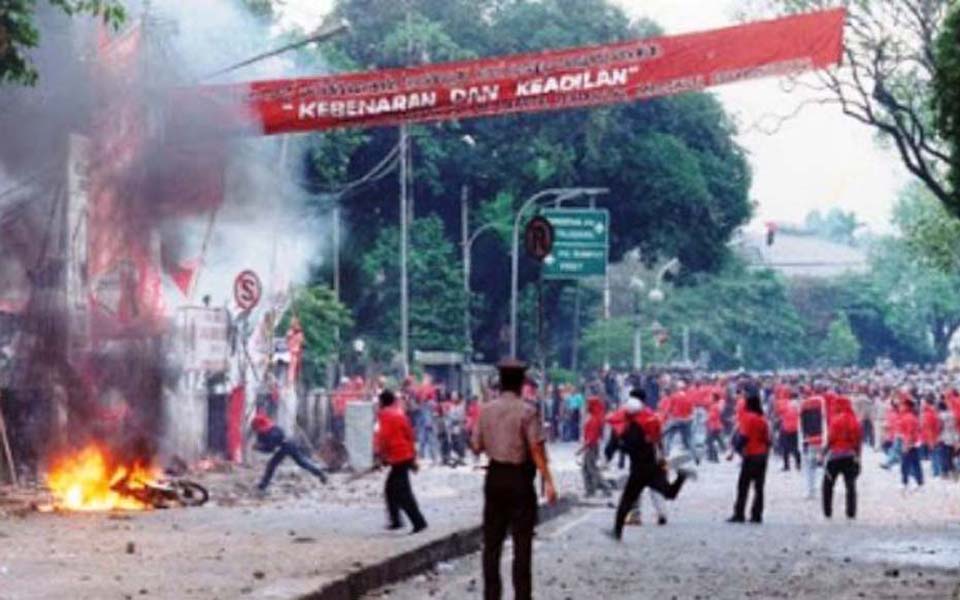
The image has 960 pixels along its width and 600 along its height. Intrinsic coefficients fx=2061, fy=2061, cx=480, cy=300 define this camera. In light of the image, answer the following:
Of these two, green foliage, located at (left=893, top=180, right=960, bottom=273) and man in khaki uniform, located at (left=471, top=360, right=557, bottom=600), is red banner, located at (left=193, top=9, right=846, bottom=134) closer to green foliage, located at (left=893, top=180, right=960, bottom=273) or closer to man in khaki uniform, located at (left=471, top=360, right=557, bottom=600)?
man in khaki uniform, located at (left=471, top=360, right=557, bottom=600)

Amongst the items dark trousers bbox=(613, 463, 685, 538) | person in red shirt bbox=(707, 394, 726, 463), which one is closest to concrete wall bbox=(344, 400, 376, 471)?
person in red shirt bbox=(707, 394, 726, 463)

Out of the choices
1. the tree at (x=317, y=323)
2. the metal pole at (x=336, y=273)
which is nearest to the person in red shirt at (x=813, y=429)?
the tree at (x=317, y=323)

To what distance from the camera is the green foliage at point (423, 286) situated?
56375mm

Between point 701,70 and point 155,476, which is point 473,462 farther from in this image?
point 701,70

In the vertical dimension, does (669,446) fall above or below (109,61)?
below

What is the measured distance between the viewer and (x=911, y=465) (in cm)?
3450

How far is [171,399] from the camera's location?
107 feet

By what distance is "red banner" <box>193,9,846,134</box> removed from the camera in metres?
23.2

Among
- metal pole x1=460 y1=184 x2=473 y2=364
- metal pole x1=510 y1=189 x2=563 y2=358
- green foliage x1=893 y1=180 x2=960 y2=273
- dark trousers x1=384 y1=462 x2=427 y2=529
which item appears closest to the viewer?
dark trousers x1=384 y1=462 x2=427 y2=529

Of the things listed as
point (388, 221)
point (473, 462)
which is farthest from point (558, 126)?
point (473, 462)

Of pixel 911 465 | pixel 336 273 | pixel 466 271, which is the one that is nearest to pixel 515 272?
pixel 911 465

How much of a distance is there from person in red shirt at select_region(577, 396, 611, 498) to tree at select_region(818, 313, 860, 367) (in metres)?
92.1

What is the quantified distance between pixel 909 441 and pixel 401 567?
714 inches

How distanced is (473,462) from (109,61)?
700 inches
